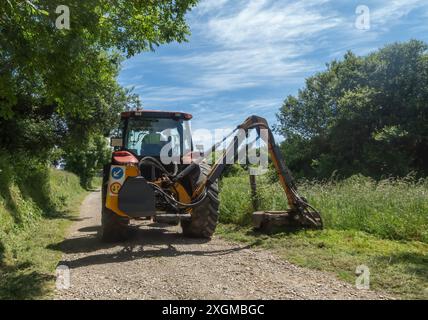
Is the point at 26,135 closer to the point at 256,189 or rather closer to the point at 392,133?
the point at 256,189

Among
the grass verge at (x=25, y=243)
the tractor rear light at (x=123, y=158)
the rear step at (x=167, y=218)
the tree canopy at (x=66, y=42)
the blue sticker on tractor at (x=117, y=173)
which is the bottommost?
the grass verge at (x=25, y=243)

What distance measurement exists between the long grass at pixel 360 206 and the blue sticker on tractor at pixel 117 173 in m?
3.98

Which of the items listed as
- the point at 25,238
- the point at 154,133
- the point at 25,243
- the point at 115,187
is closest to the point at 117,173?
the point at 115,187

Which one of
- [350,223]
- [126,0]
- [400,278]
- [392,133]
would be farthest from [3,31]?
[392,133]

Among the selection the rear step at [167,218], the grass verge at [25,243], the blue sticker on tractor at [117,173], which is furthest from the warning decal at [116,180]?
the grass verge at [25,243]

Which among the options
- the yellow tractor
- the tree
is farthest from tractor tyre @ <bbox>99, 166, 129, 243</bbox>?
the tree

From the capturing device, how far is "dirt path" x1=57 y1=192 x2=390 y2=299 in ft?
15.4

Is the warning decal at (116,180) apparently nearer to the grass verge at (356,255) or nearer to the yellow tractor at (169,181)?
the yellow tractor at (169,181)

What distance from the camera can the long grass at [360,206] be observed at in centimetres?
794

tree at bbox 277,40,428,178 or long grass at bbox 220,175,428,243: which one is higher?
tree at bbox 277,40,428,178

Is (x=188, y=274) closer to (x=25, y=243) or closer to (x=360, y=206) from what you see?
(x=25, y=243)

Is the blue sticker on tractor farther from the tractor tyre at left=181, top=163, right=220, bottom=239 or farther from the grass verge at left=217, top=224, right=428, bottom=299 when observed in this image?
the grass verge at left=217, top=224, right=428, bottom=299

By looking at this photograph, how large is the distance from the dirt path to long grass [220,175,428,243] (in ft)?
8.17
